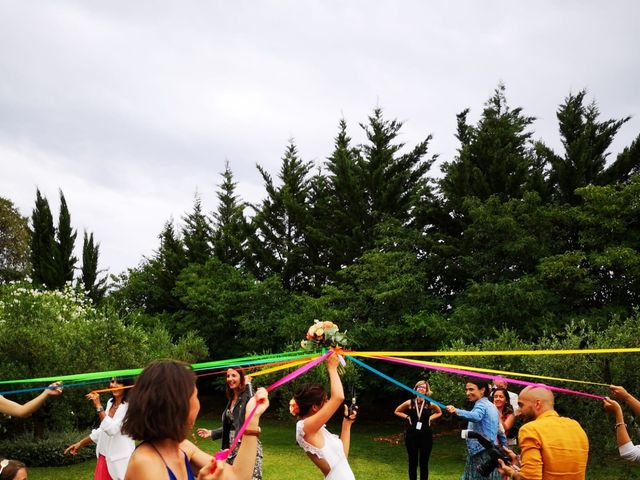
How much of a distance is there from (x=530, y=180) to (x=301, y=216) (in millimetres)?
13324

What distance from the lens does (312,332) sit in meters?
4.98

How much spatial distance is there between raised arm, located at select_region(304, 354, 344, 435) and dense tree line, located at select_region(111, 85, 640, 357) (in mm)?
16870

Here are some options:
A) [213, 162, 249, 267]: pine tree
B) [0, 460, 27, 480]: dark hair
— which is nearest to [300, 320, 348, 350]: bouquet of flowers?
[0, 460, 27, 480]: dark hair

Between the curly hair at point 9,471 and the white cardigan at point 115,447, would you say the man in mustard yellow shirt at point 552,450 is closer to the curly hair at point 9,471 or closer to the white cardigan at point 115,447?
the white cardigan at point 115,447

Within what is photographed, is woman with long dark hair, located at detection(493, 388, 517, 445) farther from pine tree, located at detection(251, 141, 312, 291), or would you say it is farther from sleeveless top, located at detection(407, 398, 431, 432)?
pine tree, located at detection(251, 141, 312, 291)

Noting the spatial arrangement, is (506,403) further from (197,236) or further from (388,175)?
(197,236)

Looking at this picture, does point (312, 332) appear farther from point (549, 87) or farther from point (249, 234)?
point (249, 234)

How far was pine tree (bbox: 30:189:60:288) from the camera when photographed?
3353cm

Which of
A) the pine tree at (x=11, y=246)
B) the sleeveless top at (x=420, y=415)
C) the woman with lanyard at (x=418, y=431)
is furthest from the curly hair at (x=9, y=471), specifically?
the pine tree at (x=11, y=246)

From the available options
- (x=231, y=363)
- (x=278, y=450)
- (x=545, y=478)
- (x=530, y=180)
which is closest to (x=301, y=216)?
(x=530, y=180)

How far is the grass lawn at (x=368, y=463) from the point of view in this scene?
523 inches

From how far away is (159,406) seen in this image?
2.41 m

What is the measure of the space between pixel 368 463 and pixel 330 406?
44.5 ft

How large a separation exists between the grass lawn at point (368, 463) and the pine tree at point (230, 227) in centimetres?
1351
